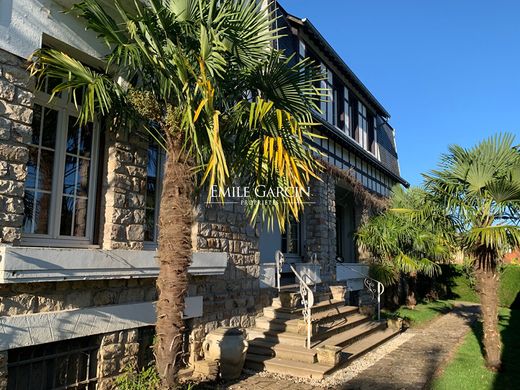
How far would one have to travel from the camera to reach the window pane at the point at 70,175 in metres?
5.49

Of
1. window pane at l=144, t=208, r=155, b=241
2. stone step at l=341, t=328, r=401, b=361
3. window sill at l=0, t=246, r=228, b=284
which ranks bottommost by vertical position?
stone step at l=341, t=328, r=401, b=361

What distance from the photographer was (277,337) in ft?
25.3

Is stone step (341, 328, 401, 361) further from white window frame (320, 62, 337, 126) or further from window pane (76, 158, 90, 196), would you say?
white window frame (320, 62, 337, 126)

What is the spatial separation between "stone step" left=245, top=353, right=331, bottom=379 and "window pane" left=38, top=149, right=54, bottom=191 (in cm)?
417

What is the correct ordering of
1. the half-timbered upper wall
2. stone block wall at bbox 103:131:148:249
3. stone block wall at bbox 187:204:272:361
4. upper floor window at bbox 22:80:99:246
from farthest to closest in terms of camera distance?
1. stone block wall at bbox 187:204:272:361
2. stone block wall at bbox 103:131:148:249
3. upper floor window at bbox 22:80:99:246
4. the half-timbered upper wall

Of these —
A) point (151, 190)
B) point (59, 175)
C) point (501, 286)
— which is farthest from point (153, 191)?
point (501, 286)

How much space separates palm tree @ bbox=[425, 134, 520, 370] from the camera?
7176 millimetres

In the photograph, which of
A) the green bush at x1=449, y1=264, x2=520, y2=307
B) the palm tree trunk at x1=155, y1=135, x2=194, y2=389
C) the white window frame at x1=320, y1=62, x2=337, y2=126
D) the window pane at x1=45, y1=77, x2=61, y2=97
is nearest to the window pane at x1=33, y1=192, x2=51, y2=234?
the window pane at x1=45, y1=77, x2=61, y2=97

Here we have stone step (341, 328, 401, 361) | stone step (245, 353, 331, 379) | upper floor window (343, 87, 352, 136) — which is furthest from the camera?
upper floor window (343, 87, 352, 136)

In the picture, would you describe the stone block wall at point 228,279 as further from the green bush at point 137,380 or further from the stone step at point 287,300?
the green bush at point 137,380

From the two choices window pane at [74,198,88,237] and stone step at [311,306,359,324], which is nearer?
window pane at [74,198,88,237]

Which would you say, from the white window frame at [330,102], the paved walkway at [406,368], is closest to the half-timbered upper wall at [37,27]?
the paved walkway at [406,368]

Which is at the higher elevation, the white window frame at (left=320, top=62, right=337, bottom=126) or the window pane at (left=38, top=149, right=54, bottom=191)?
the white window frame at (left=320, top=62, right=337, bottom=126)

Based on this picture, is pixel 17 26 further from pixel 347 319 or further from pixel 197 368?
pixel 347 319
